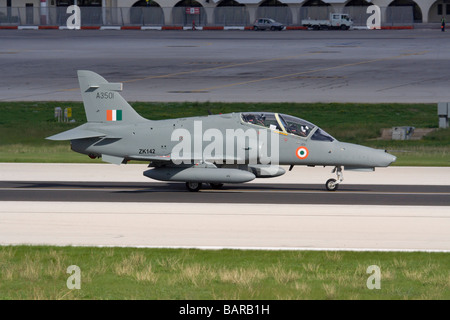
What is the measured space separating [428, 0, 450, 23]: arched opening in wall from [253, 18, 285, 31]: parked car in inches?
1056

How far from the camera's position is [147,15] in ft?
382

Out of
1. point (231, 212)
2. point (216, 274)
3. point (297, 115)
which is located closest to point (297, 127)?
point (231, 212)

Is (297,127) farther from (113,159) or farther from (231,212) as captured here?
(113,159)

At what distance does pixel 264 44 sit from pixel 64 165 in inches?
2079

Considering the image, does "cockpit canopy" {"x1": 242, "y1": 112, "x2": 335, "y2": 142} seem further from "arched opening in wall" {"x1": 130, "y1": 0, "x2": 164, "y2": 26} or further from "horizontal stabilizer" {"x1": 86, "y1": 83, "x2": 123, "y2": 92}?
"arched opening in wall" {"x1": 130, "y1": 0, "x2": 164, "y2": 26}

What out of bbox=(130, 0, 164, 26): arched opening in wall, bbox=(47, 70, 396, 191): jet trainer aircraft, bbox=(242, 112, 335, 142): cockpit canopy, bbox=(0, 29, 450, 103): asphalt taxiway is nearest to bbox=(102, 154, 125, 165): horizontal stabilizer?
bbox=(47, 70, 396, 191): jet trainer aircraft

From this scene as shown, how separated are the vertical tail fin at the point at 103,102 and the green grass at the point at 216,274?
9297 mm

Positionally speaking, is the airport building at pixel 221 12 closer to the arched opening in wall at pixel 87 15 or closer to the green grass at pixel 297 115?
the arched opening in wall at pixel 87 15

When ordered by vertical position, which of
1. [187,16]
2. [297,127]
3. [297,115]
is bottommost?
[297,115]

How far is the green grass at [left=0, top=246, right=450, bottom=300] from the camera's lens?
13539 mm

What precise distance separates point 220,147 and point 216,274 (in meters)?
10.9

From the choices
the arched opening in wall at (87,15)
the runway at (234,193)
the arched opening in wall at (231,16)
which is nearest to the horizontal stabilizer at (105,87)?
the runway at (234,193)

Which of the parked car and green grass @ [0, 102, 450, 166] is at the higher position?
the parked car
